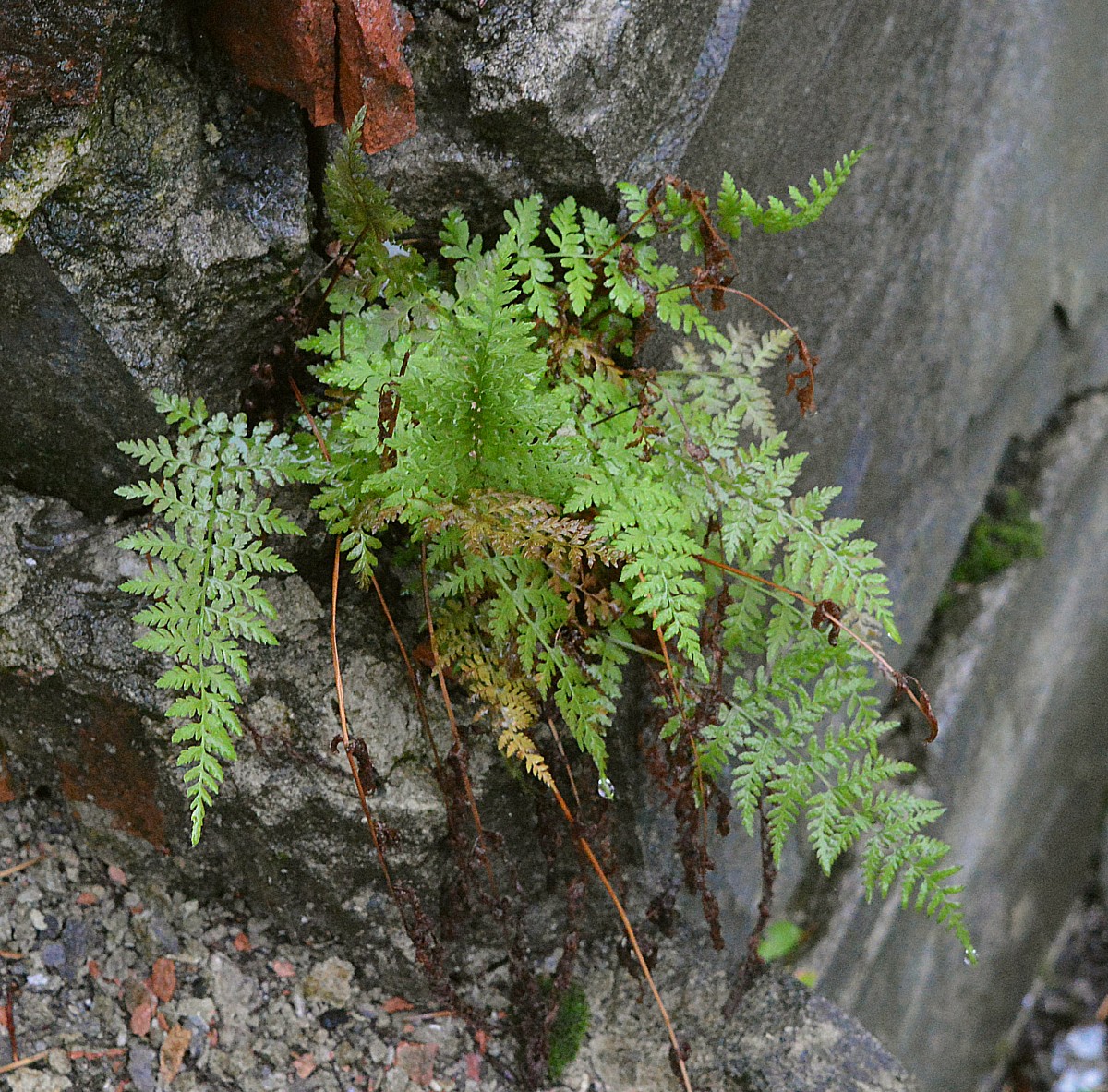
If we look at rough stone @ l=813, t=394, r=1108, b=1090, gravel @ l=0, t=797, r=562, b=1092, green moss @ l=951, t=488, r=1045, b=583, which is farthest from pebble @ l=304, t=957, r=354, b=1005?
green moss @ l=951, t=488, r=1045, b=583

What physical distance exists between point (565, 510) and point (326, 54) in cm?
100

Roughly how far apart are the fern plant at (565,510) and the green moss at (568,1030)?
49 cm

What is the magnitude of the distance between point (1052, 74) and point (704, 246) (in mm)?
2936

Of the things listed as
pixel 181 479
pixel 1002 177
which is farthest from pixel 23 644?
pixel 1002 177

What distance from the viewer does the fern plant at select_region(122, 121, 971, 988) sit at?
1.95 meters

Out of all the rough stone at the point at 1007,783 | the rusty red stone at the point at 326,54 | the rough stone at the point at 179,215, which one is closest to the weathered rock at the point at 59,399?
the rough stone at the point at 179,215

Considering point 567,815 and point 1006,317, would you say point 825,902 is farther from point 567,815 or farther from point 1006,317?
point 1006,317

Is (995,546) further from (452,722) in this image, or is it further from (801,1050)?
(452,722)

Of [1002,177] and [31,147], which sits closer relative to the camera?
[31,147]

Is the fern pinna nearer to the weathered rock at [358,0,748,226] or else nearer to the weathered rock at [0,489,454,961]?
the weathered rock at [0,489,454,961]

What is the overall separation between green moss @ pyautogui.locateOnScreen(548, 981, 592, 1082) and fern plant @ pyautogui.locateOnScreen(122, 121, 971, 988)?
1.62 feet

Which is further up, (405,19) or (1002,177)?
(1002,177)

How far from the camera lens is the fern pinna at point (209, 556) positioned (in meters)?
1.88

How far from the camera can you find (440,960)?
2.32 m
